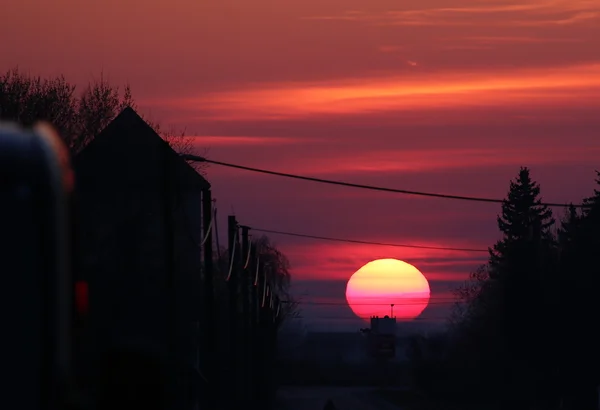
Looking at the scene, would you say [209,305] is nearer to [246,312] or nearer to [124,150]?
[124,150]

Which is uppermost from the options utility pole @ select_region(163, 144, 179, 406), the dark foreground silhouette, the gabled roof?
the gabled roof

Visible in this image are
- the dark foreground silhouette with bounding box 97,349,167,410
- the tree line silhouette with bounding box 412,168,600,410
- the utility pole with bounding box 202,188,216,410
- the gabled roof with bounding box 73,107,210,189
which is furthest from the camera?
the tree line silhouette with bounding box 412,168,600,410

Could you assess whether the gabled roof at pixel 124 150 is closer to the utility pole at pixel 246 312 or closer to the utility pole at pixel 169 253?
the utility pole at pixel 246 312

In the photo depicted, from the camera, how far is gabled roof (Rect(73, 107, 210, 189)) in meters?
45.8

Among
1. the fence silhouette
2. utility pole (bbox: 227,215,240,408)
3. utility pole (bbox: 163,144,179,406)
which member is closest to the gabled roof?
the fence silhouette

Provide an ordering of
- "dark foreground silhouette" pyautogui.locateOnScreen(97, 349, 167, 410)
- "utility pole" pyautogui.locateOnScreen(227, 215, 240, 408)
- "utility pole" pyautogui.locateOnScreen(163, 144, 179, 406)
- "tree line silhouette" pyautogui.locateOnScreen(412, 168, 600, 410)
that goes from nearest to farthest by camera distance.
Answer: "dark foreground silhouette" pyautogui.locateOnScreen(97, 349, 167, 410) → "utility pole" pyautogui.locateOnScreen(163, 144, 179, 406) → "utility pole" pyautogui.locateOnScreen(227, 215, 240, 408) → "tree line silhouette" pyautogui.locateOnScreen(412, 168, 600, 410)

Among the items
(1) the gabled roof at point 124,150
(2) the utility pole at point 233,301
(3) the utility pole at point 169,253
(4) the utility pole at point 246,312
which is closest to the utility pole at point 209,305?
(3) the utility pole at point 169,253

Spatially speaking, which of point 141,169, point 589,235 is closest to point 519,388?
point 589,235

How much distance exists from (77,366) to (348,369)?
18288 cm

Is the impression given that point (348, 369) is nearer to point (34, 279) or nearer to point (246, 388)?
point (246, 388)

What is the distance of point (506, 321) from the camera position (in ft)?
222

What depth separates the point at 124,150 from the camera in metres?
46.2

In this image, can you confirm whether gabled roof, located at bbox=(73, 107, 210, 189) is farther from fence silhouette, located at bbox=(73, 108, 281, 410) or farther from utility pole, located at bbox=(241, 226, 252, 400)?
utility pole, located at bbox=(241, 226, 252, 400)

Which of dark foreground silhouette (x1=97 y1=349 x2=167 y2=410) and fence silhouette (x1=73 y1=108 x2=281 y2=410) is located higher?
fence silhouette (x1=73 y1=108 x2=281 y2=410)
